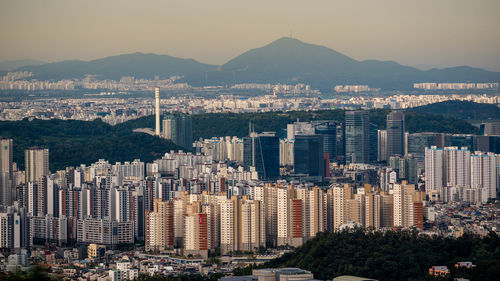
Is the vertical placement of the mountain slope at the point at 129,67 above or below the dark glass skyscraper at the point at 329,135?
above

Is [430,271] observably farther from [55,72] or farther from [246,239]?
[55,72]

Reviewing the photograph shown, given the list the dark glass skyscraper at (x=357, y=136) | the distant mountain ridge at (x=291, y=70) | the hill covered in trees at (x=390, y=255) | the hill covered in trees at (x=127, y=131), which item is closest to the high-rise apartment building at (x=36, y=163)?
the hill covered in trees at (x=127, y=131)

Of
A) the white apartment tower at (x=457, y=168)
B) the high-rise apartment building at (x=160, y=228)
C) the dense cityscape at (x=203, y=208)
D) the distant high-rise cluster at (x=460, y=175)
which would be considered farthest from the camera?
the white apartment tower at (x=457, y=168)

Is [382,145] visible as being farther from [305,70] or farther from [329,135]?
[305,70]

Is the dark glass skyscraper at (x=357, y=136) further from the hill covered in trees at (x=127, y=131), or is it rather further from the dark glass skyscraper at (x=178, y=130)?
the dark glass skyscraper at (x=178, y=130)

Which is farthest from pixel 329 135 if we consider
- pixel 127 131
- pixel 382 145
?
pixel 127 131

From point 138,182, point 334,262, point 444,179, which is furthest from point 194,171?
point 334,262
